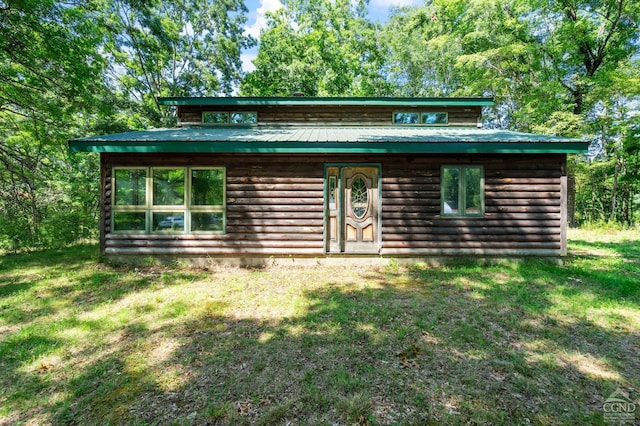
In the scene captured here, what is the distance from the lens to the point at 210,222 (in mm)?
7281

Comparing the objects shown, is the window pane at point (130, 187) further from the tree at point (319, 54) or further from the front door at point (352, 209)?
the tree at point (319, 54)

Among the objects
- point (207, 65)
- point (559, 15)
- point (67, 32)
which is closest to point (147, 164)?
point (67, 32)

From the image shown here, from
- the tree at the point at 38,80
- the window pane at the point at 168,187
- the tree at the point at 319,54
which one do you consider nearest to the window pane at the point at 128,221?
the window pane at the point at 168,187

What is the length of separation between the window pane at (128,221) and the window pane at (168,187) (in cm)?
54

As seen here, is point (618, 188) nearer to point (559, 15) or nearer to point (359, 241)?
point (559, 15)

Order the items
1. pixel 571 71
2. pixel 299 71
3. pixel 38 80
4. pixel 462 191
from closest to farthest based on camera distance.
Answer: pixel 462 191 → pixel 38 80 → pixel 571 71 → pixel 299 71

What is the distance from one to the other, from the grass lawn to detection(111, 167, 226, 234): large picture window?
1409 mm

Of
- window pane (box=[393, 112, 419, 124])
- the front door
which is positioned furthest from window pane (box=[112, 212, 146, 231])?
window pane (box=[393, 112, 419, 124])

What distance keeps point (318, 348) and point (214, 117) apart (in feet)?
32.1

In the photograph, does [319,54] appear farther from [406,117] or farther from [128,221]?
[128,221]

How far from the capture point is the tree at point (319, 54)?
70.2 feet

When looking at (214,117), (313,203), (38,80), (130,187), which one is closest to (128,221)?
(130,187)

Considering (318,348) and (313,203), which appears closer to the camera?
(318,348)

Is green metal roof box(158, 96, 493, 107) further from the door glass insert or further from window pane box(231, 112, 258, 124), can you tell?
the door glass insert
